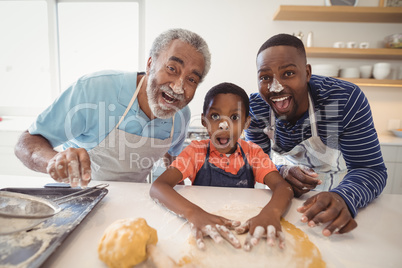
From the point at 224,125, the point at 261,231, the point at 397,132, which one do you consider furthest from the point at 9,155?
the point at 397,132

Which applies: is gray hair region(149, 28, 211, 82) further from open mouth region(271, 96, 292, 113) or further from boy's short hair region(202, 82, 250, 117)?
open mouth region(271, 96, 292, 113)

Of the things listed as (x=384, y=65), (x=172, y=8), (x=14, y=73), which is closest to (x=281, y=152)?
(x=384, y=65)

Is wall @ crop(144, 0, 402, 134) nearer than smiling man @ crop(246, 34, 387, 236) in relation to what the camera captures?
No

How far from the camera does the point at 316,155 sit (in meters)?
1.27

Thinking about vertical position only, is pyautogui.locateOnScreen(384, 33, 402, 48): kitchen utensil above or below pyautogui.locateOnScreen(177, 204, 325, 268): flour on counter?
above

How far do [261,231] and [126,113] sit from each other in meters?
0.85

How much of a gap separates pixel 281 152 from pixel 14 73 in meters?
3.42

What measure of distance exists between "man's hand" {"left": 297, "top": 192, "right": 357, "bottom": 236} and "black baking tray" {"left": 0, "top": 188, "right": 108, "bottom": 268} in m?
0.62

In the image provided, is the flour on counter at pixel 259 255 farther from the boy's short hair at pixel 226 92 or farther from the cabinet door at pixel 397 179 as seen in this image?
the cabinet door at pixel 397 179

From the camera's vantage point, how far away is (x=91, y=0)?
286 cm

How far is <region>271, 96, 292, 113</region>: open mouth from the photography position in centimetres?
105

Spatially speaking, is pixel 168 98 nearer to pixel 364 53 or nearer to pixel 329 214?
pixel 329 214

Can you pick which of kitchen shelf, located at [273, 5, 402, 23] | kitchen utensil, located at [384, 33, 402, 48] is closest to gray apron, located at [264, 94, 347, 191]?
kitchen shelf, located at [273, 5, 402, 23]

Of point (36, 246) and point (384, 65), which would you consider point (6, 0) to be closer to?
point (36, 246)
